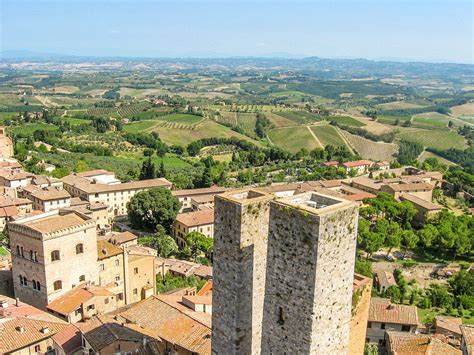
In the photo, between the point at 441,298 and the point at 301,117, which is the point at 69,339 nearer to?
the point at 441,298

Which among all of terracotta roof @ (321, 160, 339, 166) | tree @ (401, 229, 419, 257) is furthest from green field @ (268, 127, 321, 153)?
tree @ (401, 229, 419, 257)

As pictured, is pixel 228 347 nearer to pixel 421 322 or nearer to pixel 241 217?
pixel 241 217

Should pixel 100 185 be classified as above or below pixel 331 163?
above

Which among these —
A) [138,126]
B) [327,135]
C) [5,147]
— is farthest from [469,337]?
[138,126]

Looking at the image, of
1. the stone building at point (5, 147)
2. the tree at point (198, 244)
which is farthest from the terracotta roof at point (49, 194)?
the stone building at point (5, 147)

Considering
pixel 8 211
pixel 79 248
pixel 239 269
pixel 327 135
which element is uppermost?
pixel 239 269

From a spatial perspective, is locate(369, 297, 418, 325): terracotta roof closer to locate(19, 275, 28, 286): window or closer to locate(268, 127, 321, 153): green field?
locate(19, 275, 28, 286): window

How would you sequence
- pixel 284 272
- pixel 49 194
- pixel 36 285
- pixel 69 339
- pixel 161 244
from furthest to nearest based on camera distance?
pixel 49 194 → pixel 161 244 → pixel 36 285 → pixel 69 339 → pixel 284 272
